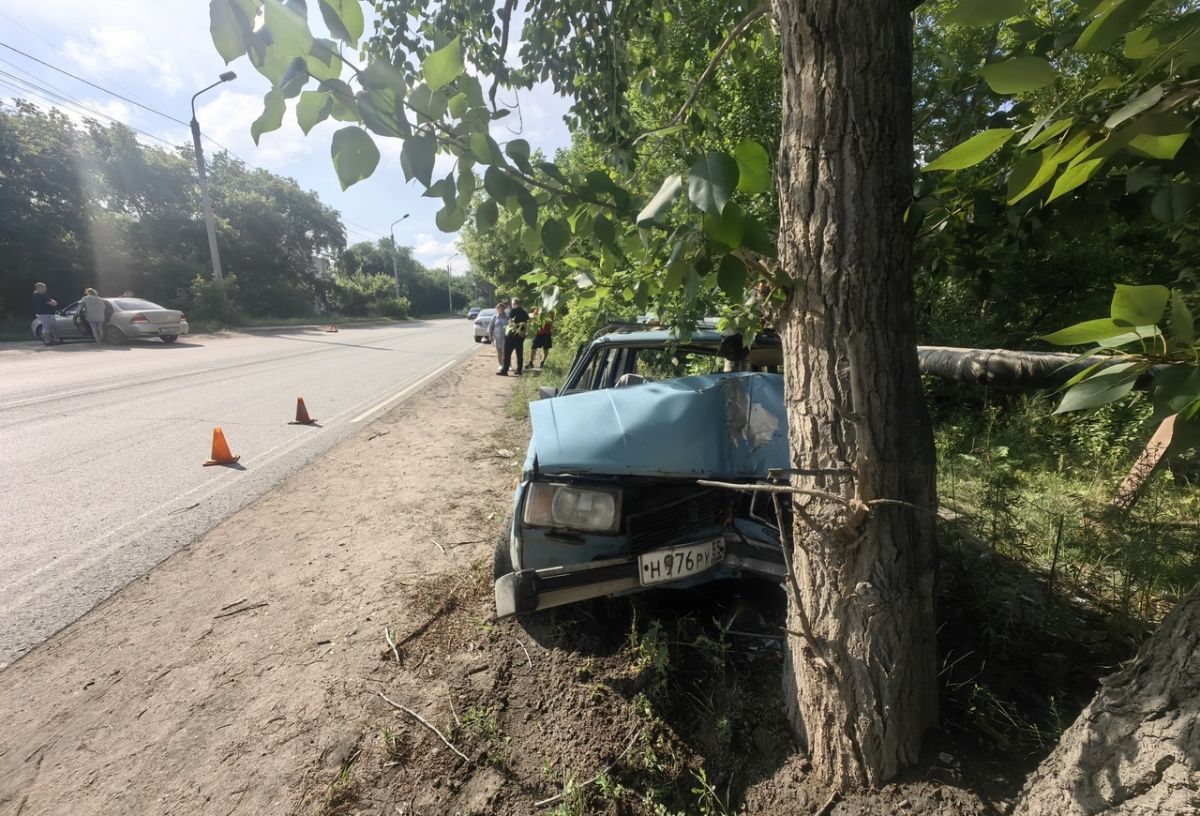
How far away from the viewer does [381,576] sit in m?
3.04

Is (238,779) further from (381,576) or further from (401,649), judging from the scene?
(381,576)

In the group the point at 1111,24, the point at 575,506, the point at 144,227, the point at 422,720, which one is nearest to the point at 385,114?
the point at 1111,24

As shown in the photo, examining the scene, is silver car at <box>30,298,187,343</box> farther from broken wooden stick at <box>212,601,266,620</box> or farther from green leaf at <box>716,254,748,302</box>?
green leaf at <box>716,254,748,302</box>

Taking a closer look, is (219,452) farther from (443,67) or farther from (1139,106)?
(1139,106)

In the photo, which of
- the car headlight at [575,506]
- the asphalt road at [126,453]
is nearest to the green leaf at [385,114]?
the car headlight at [575,506]

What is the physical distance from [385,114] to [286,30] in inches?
7.1

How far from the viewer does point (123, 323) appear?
50.8ft

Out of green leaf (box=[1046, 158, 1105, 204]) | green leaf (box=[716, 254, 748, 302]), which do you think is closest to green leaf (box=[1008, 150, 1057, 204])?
green leaf (box=[1046, 158, 1105, 204])

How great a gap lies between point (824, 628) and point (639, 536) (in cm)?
85

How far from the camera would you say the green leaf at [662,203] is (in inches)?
39.4

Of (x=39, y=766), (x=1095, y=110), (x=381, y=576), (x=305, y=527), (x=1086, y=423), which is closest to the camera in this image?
(x=1095, y=110)

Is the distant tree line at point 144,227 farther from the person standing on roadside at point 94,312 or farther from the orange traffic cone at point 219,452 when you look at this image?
the orange traffic cone at point 219,452

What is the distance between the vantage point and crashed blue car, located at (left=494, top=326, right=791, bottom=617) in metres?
2.02

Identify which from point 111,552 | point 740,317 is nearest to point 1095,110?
point 740,317
